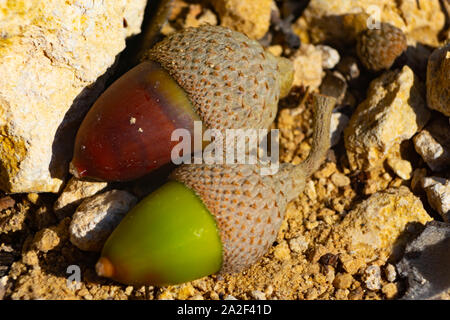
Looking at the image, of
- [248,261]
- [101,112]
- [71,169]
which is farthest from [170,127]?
[248,261]

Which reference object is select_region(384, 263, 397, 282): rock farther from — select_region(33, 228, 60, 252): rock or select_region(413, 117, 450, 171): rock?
select_region(33, 228, 60, 252): rock

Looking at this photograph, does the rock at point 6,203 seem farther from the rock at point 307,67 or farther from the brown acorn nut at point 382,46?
the brown acorn nut at point 382,46

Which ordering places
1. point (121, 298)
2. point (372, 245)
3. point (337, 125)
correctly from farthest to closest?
1. point (337, 125)
2. point (372, 245)
3. point (121, 298)

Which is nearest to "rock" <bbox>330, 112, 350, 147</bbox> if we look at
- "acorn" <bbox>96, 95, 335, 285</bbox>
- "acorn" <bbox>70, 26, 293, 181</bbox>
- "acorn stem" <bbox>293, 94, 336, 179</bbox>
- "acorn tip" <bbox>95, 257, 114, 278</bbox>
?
"acorn stem" <bbox>293, 94, 336, 179</bbox>

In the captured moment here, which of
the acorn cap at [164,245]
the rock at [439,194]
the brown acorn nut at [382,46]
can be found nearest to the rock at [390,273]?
the rock at [439,194]

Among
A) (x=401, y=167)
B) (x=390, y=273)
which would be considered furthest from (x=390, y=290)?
(x=401, y=167)

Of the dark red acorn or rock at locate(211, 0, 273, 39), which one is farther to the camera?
rock at locate(211, 0, 273, 39)

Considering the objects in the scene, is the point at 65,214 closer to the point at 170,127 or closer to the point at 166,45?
the point at 170,127
